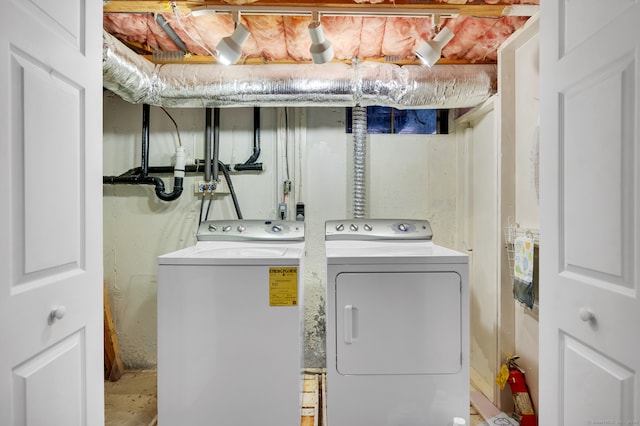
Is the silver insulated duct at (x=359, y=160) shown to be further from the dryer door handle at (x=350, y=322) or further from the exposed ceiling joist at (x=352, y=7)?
the dryer door handle at (x=350, y=322)

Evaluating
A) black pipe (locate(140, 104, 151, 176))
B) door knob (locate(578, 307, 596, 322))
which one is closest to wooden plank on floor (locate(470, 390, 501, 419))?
door knob (locate(578, 307, 596, 322))

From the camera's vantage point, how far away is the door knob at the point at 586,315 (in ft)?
3.08

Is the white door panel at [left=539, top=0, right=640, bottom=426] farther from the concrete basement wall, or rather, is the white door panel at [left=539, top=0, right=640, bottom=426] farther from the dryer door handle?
the concrete basement wall

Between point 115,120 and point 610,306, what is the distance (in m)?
3.27

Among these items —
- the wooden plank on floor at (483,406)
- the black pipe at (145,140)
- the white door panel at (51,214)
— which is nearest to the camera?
the white door panel at (51,214)

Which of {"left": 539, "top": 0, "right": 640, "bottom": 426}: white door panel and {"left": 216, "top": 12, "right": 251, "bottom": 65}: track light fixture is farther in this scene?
{"left": 216, "top": 12, "right": 251, "bottom": 65}: track light fixture

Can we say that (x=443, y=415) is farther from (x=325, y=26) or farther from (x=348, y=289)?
(x=325, y=26)

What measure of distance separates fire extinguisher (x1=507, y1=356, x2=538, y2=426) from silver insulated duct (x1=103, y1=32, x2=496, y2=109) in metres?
1.80

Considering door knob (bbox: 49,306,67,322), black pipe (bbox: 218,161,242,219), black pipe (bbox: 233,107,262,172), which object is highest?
black pipe (bbox: 233,107,262,172)

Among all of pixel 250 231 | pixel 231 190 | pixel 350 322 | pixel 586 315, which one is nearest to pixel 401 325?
pixel 350 322

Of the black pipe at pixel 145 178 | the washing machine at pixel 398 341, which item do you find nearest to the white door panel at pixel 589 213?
the washing machine at pixel 398 341

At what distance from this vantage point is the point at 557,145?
1.09 m

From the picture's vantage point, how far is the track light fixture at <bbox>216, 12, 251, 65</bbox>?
183cm

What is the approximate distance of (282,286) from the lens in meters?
1.60
